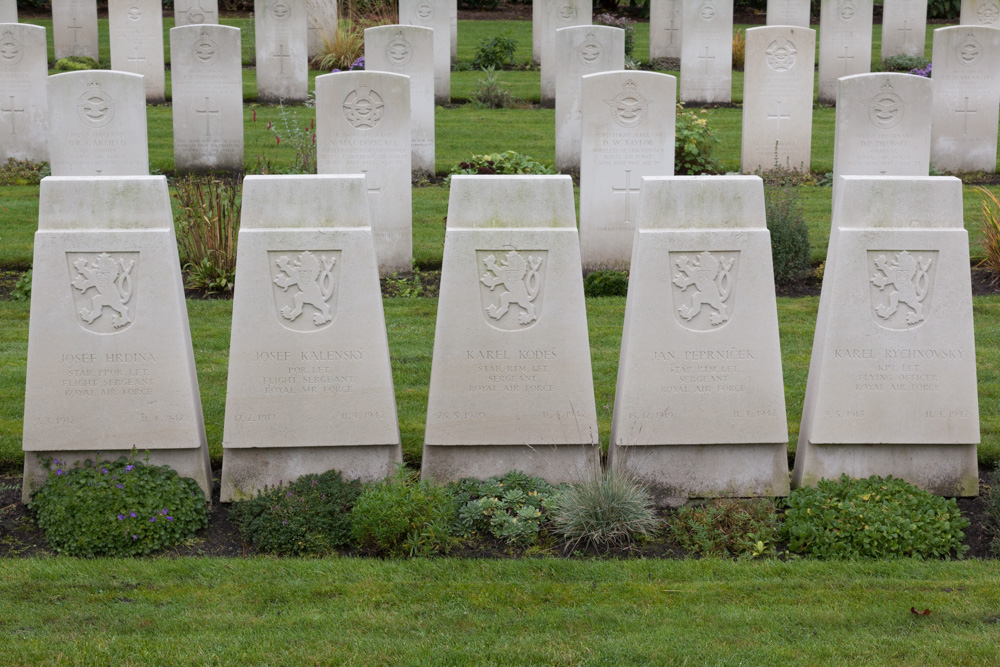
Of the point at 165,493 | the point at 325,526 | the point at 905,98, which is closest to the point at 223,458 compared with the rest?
the point at 165,493

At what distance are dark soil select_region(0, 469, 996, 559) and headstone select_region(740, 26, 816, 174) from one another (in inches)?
358

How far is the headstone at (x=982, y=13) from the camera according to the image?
67.7 ft

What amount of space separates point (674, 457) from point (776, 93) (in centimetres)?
938

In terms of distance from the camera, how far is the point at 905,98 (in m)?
11.0

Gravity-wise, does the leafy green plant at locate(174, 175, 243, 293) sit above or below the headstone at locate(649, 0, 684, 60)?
below

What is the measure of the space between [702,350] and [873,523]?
3.82 ft

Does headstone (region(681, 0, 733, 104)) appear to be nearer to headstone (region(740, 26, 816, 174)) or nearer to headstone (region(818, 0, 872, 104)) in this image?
headstone (region(818, 0, 872, 104))

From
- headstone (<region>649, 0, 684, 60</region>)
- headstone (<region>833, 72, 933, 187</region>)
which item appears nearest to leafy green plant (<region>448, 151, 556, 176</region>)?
headstone (<region>833, 72, 933, 187</region>)

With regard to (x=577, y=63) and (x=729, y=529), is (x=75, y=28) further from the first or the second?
(x=729, y=529)

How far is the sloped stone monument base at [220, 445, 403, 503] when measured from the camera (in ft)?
19.2

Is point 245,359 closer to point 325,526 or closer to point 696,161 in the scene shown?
point 325,526

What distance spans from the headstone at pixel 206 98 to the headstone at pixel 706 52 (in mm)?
7767

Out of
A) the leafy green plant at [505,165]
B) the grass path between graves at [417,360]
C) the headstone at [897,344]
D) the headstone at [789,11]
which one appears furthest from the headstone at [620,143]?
the headstone at [789,11]

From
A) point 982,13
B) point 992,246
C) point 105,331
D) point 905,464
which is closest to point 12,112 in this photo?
point 105,331
